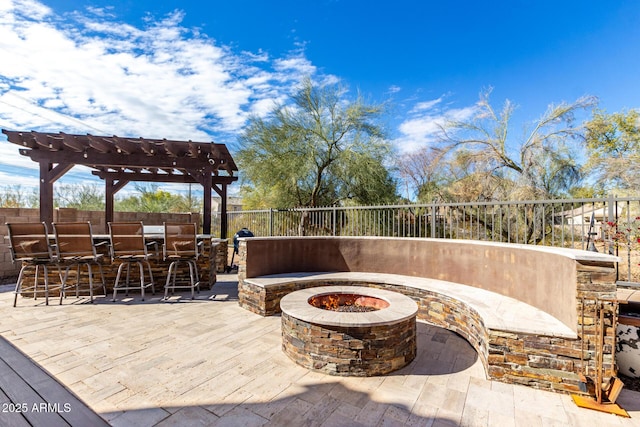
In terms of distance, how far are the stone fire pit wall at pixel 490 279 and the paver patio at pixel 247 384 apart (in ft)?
0.61

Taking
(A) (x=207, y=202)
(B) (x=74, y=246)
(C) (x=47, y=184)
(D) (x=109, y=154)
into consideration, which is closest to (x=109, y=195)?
(C) (x=47, y=184)

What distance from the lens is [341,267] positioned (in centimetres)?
498

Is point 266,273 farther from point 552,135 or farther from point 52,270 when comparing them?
point 552,135

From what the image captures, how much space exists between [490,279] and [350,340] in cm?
235

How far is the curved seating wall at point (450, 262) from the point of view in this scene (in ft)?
8.30

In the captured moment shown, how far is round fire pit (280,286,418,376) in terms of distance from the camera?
2.36m

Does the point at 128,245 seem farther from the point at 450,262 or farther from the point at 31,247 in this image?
the point at 450,262

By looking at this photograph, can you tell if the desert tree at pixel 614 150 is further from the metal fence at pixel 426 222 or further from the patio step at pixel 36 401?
the patio step at pixel 36 401

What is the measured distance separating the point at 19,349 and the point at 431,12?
10.3 meters

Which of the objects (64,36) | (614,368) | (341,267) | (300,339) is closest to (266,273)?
(341,267)

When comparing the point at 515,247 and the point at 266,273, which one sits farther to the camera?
the point at 266,273

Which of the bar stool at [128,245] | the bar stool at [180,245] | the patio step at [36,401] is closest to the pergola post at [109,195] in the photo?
the bar stool at [128,245]

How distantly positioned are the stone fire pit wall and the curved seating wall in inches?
0.4

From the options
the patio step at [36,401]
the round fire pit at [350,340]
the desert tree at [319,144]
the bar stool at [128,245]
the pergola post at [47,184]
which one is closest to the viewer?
the patio step at [36,401]
